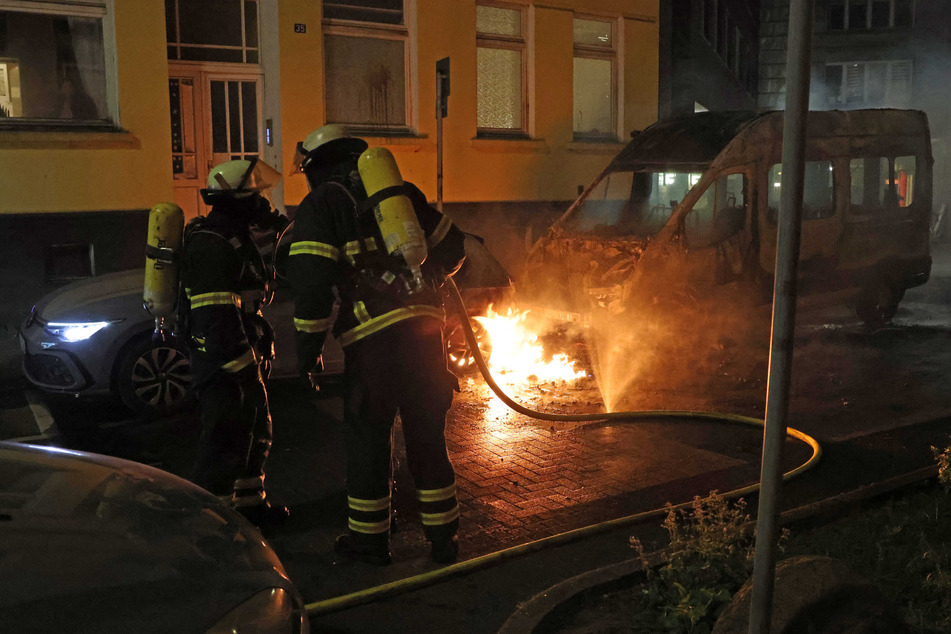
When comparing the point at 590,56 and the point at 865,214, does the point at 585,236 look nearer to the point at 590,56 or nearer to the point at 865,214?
the point at 865,214

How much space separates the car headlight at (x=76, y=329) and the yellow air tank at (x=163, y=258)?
7.89 ft

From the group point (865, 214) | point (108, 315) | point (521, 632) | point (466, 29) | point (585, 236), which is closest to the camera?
point (521, 632)

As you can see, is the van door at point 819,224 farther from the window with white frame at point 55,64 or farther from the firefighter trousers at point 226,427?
the window with white frame at point 55,64

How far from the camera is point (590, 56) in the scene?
55.4 feet

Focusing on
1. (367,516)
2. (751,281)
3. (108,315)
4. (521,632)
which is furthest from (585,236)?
(521,632)

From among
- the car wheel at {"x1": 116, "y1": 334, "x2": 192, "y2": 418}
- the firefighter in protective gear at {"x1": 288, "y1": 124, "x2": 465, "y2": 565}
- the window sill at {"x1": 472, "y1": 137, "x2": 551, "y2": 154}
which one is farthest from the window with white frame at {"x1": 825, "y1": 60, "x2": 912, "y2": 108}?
the firefighter in protective gear at {"x1": 288, "y1": 124, "x2": 465, "y2": 565}

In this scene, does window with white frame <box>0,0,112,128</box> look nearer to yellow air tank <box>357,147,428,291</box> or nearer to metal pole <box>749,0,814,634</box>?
yellow air tank <box>357,147,428,291</box>

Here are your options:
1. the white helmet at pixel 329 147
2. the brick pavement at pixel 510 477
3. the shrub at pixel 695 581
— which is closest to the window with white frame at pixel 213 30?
the brick pavement at pixel 510 477

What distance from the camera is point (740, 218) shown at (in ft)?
32.6

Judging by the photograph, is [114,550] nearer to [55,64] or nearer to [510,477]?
[510,477]

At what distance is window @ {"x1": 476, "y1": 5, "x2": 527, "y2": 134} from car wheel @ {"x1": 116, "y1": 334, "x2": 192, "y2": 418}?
30.4ft

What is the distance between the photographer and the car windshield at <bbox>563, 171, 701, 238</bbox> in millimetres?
10062

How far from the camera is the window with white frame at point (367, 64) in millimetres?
14180

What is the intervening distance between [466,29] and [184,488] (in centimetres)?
1294
